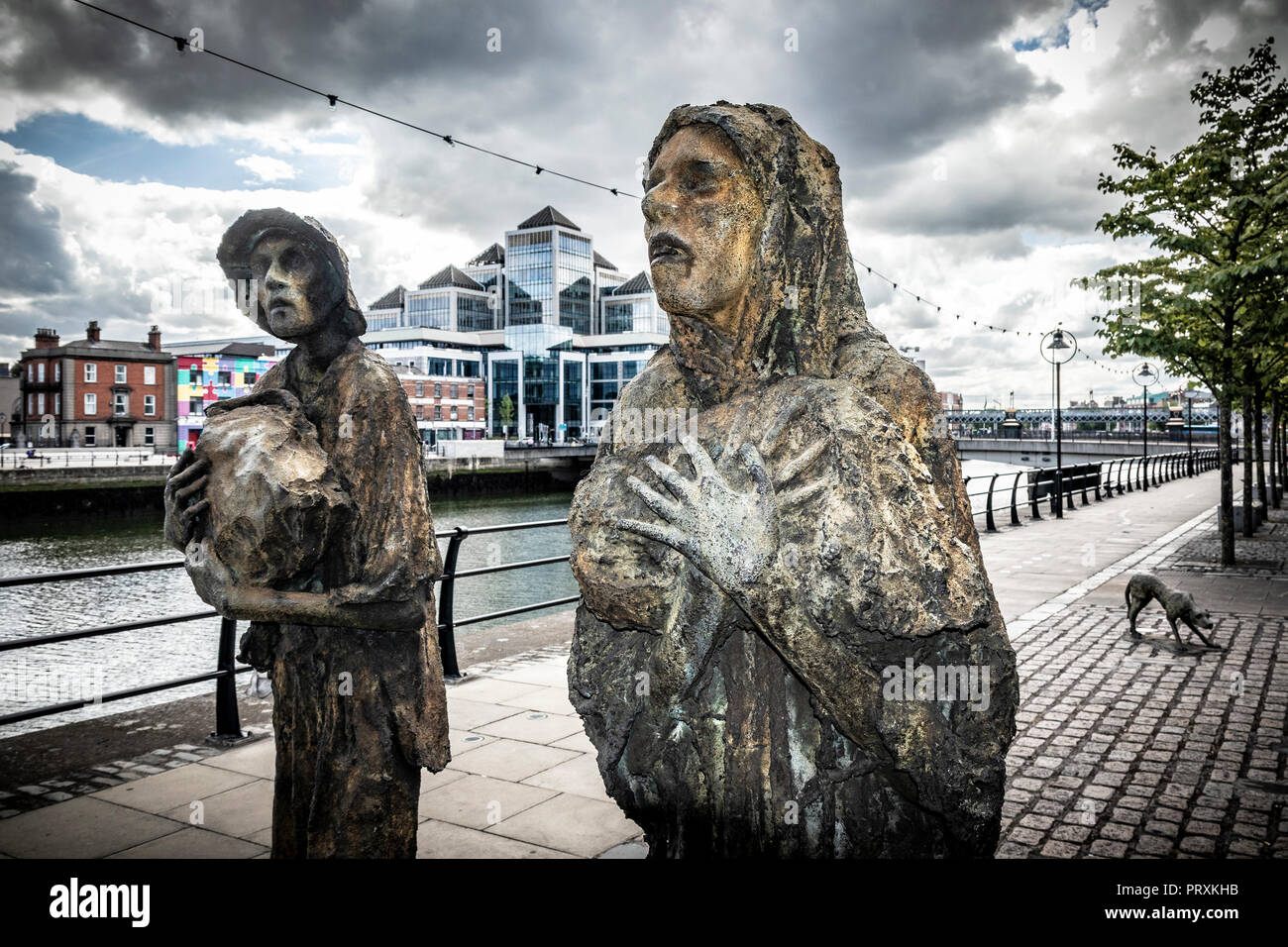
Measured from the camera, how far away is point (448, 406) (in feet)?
250

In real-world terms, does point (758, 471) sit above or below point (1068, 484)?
above

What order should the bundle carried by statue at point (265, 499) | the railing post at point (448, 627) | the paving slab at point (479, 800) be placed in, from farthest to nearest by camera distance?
1. the railing post at point (448, 627)
2. the paving slab at point (479, 800)
3. the bundle carried by statue at point (265, 499)

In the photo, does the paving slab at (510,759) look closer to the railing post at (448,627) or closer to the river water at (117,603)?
the river water at (117,603)

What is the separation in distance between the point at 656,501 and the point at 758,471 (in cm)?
18

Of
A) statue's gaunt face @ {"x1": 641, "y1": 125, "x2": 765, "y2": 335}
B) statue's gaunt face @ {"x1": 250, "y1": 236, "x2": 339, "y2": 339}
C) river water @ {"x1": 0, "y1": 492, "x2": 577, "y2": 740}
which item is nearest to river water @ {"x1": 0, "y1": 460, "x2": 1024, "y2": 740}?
river water @ {"x1": 0, "y1": 492, "x2": 577, "y2": 740}

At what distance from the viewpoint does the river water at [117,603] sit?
1100 centimetres

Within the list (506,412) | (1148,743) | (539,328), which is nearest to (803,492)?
(1148,743)

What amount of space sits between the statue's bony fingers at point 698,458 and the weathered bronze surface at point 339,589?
1258 mm

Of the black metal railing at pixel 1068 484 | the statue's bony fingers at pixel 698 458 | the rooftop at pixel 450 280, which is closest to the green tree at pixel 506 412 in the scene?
the rooftop at pixel 450 280

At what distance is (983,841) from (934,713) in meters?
0.26

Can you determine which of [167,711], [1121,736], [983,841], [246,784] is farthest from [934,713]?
[167,711]

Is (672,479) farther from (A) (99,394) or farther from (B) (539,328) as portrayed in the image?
(B) (539,328)

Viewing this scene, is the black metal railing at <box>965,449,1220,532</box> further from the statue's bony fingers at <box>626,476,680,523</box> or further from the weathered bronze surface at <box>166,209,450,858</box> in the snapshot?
the statue's bony fingers at <box>626,476,680,523</box>
